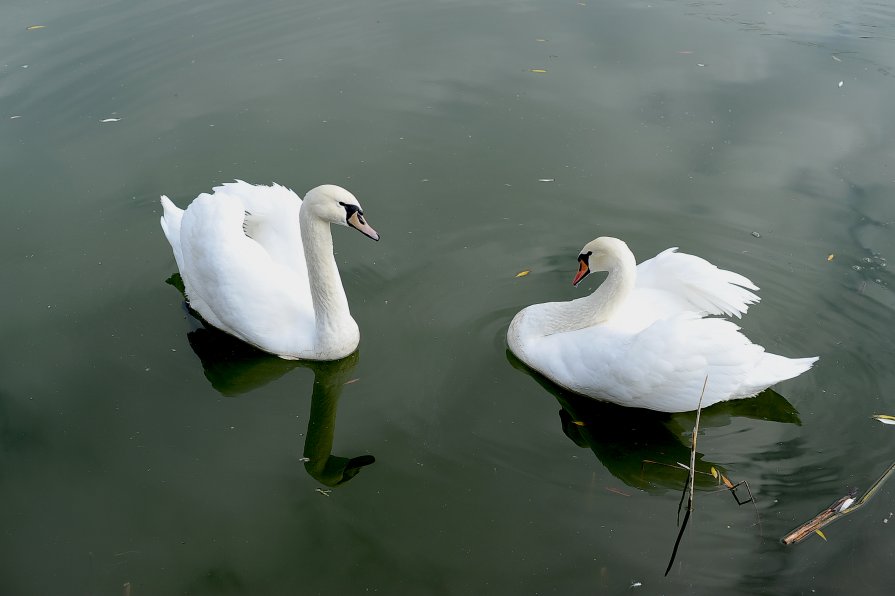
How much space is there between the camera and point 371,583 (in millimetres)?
4594

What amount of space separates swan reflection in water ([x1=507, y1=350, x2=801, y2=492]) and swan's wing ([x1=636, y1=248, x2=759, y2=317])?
0.68 metres

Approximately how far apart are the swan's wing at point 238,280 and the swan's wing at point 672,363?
2.15 m

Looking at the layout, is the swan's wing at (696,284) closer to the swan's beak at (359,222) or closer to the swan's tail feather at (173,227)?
the swan's beak at (359,222)

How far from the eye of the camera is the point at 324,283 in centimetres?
581

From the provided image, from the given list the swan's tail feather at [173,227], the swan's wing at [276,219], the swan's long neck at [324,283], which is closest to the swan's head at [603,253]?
the swan's long neck at [324,283]

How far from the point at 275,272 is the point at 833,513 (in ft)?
13.4

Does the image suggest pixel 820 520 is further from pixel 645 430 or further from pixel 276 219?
pixel 276 219

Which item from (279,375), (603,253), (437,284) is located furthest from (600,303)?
(279,375)

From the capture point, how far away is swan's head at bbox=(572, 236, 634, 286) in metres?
5.63

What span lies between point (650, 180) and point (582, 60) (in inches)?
105

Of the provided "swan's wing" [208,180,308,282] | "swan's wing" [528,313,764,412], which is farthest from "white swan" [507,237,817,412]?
"swan's wing" [208,180,308,282]

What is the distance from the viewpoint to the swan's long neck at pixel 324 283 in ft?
18.8

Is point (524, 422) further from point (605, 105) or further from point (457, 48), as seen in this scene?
point (457, 48)

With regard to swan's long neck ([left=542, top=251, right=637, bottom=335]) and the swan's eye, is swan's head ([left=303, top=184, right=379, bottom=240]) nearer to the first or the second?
the swan's eye
